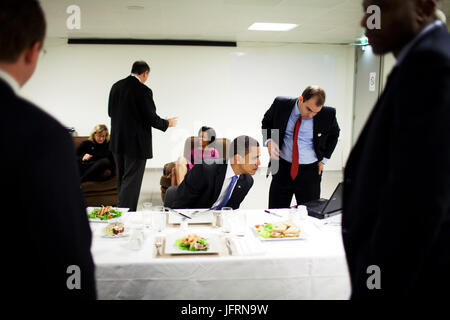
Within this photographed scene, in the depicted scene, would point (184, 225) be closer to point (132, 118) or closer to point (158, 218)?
point (158, 218)

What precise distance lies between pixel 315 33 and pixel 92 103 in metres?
4.37

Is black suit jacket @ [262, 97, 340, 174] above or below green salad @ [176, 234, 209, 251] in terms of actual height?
above

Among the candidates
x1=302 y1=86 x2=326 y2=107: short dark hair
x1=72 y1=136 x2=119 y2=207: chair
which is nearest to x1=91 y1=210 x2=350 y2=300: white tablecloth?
x1=302 y1=86 x2=326 y2=107: short dark hair

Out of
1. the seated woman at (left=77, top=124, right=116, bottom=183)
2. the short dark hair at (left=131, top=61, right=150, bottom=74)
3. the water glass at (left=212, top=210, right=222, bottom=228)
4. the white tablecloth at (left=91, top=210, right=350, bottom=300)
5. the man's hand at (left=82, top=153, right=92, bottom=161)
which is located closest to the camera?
the white tablecloth at (left=91, top=210, right=350, bottom=300)

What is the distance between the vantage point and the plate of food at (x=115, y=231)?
1.93 metres

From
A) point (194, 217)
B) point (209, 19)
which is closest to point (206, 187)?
point (194, 217)

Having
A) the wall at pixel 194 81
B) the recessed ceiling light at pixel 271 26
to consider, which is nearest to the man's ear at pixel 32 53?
the recessed ceiling light at pixel 271 26

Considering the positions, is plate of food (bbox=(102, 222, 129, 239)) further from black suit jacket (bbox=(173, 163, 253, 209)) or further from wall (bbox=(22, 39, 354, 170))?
wall (bbox=(22, 39, 354, 170))

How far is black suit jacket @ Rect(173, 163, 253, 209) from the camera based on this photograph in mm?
2580

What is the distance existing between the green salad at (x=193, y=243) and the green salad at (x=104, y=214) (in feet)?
1.94

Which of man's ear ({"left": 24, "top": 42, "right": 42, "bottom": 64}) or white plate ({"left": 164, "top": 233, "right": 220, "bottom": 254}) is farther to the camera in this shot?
white plate ({"left": 164, "top": 233, "right": 220, "bottom": 254})

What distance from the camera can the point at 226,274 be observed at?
168 centimetres

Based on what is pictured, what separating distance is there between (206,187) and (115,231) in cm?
81

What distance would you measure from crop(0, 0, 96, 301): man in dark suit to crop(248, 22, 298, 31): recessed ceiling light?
525 centimetres
